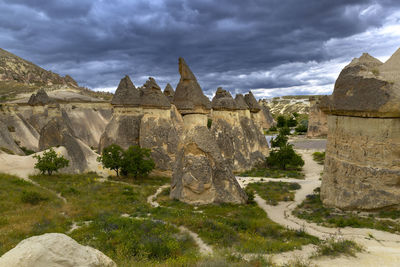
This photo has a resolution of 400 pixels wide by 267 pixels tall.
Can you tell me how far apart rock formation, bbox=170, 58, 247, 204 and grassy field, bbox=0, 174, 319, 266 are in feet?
1.86

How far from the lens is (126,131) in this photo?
20.3 m

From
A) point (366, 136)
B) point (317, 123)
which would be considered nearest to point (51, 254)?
point (366, 136)

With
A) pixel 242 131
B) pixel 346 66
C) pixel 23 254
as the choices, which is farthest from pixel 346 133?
pixel 242 131

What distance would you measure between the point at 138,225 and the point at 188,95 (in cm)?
643

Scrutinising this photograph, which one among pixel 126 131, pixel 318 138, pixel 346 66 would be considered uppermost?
pixel 346 66

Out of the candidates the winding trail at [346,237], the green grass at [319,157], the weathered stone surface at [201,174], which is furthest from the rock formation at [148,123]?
the green grass at [319,157]

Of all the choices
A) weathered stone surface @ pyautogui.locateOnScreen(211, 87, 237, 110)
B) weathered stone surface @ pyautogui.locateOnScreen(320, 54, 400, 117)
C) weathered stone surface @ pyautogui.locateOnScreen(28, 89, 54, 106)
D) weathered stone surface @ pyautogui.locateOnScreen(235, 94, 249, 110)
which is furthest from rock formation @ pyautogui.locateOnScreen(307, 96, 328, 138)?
weathered stone surface @ pyautogui.locateOnScreen(28, 89, 54, 106)

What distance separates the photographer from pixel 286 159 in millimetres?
21953

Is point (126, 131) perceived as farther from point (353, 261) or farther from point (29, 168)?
point (353, 261)

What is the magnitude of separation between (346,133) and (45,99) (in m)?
27.1

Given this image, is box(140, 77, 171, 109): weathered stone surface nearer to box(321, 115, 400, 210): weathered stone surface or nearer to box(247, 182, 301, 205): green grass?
box(247, 182, 301, 205): green grass

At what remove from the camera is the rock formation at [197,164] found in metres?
11.8

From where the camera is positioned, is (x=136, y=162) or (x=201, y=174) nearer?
(x=201, y=174)

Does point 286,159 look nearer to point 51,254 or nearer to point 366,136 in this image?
point 366,136
